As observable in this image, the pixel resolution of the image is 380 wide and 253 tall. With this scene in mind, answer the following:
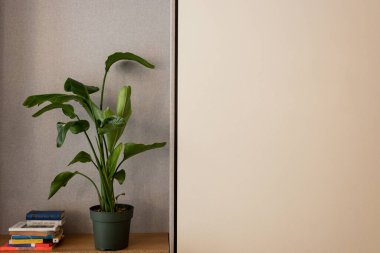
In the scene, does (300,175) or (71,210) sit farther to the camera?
(71,210)

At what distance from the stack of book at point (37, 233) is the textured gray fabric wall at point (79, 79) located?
21cm

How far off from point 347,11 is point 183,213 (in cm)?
111

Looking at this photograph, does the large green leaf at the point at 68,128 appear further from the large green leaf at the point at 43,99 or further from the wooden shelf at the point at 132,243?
the wooden shelf at the point at 132,243

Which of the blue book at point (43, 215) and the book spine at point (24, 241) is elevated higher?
the blue book at point (43, 215)

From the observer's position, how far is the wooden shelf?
6.10ft

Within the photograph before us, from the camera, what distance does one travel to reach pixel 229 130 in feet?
5.90

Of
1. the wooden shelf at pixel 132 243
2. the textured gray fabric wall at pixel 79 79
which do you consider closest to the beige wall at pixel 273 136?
the wooden shelf at pixel 132 243

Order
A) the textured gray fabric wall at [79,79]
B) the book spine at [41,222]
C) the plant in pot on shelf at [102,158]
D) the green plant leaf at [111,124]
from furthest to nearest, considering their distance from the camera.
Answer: the textured gray fabric wall at [79,79], the book spine at [41,222], the plant in pot on shelf at [102,158], the green plant leaf at [111,124]

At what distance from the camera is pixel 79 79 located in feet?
7.21

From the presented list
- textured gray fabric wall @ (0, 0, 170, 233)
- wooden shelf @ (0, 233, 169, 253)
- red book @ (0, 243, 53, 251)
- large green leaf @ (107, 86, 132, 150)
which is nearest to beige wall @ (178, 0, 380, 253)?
wooden shelf @ (0, 233, 169, 253)

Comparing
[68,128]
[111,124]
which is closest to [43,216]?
[68,128]

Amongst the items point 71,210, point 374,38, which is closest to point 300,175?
point 374,38

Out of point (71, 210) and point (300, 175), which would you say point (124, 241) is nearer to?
point (71, 210)

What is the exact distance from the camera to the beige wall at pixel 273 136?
179cm
